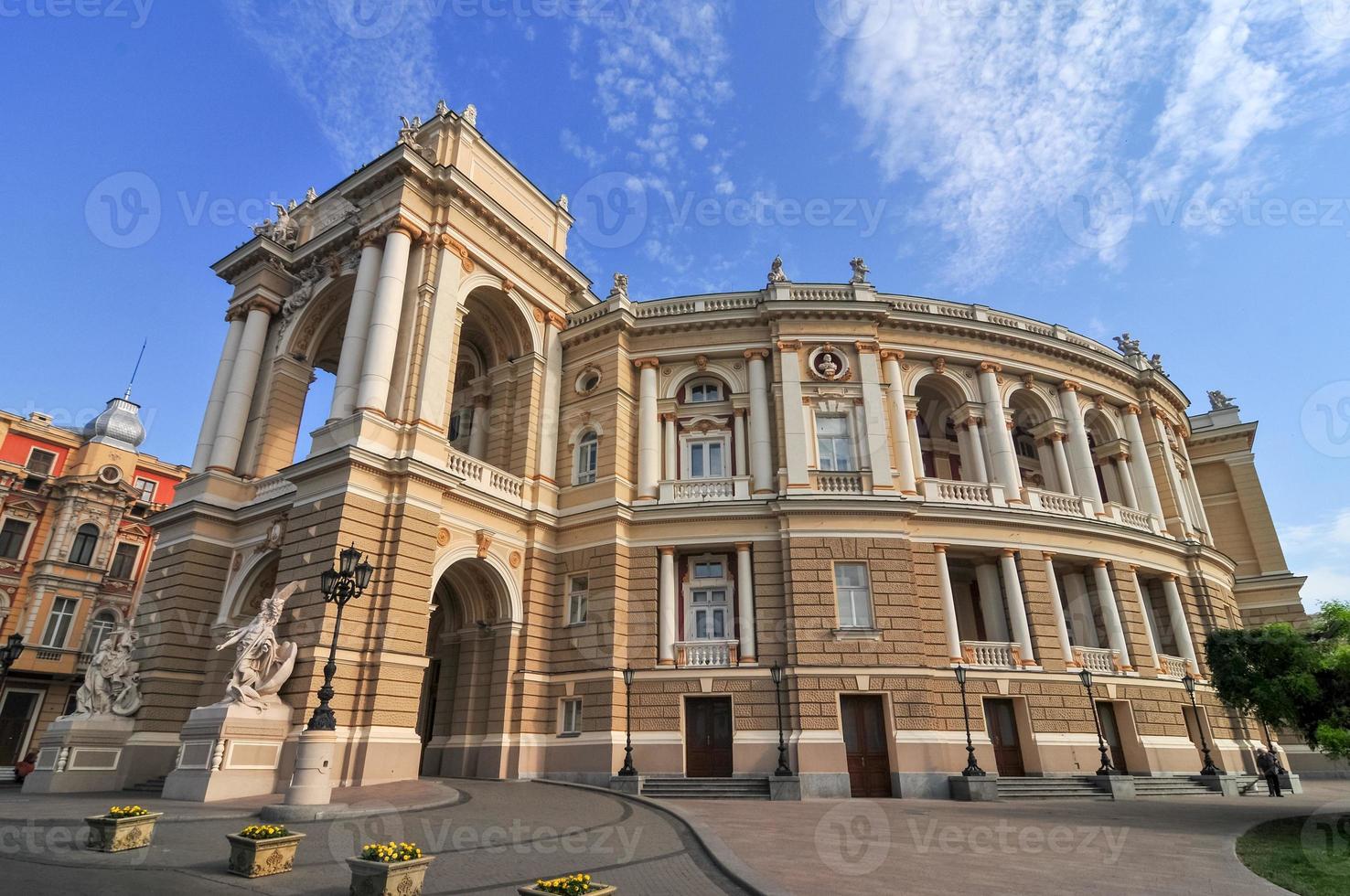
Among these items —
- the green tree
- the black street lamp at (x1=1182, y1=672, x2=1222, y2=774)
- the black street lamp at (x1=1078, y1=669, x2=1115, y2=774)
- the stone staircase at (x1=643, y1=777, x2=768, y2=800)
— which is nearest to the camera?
the green tree

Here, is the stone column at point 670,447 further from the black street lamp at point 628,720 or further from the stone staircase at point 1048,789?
the stone staircase at point 1048,789

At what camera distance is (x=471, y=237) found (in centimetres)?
2591

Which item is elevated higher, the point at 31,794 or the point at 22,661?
the point at 22,661

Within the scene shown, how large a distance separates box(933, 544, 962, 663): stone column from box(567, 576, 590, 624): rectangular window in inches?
462

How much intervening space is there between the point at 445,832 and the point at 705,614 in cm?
1355

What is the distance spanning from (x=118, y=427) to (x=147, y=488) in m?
4.01

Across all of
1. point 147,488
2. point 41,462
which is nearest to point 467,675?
point 147,488

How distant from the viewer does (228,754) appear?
16562mm

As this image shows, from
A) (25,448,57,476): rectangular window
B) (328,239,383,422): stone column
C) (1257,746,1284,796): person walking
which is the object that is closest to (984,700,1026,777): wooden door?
(1257,746,1284,796): person walking

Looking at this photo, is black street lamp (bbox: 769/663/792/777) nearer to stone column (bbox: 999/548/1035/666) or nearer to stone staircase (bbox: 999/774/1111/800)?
Result: stone staircase (bbox: 999/774/1111/800)

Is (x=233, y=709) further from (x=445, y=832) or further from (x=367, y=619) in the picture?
(x=445, y=832)

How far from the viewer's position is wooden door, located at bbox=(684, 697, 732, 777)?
22.4 metres

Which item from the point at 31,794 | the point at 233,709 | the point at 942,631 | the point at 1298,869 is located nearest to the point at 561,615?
the point at 233,709

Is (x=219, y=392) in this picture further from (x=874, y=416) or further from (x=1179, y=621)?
(x=1179, y=621)
